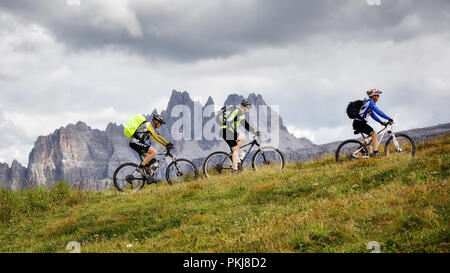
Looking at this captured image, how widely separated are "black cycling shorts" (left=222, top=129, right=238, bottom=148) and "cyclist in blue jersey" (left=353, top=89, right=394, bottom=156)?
198 inches

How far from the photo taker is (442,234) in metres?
5.87

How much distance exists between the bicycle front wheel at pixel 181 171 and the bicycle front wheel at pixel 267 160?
2902 mm

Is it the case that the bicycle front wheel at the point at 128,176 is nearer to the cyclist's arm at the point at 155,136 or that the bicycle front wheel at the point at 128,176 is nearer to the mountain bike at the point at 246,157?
the cyclist's arm at the point at 155,136

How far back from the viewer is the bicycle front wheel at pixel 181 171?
52.0 ft

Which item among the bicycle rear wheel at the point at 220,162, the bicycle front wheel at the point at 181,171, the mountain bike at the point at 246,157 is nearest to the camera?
the mountain bike at the point at 246,157

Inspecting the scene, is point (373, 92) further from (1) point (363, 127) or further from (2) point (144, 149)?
(2) point (144, 149)

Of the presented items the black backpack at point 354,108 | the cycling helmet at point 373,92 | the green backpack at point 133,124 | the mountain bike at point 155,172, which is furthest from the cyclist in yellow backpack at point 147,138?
the cycling helmet at point 373,92

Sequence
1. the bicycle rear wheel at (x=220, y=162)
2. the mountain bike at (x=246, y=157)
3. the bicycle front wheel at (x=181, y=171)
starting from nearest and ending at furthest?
the mountain bike at (x=246, y=157), the bicycle rear wheel at (x=220, y=162), the bicycle front wheel at (x=181, y=171)

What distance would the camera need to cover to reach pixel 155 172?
50.7 feet

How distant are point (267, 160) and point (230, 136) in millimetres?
2450

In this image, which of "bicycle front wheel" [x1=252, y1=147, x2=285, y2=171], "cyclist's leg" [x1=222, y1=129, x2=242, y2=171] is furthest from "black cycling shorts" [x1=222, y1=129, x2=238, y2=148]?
"bicycle front wheel" [x1=252, y1=147, x2=285, y2=171]

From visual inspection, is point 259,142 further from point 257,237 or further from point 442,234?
point 442,234

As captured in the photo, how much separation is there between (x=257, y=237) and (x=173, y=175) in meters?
10.7
